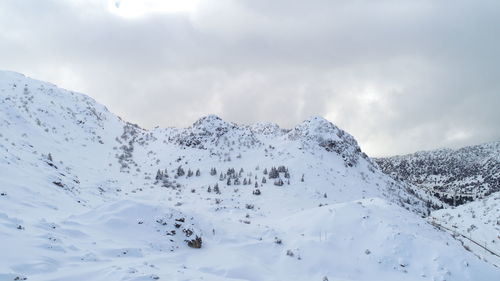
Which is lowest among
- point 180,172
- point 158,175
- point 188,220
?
point 188,220

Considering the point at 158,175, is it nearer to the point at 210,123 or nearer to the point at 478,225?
the point at 210,123

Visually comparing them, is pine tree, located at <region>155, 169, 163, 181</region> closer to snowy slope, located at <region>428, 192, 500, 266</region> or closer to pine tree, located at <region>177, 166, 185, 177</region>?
pine tree, located at <region>177, 166, 185, 177</region>

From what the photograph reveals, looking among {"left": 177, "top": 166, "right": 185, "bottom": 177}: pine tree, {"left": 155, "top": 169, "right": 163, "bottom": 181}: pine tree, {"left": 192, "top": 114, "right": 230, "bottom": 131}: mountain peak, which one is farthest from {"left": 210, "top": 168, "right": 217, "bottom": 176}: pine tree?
{"left": 192, "top": 114, "right": 230, "bottom": 131}: mountain peak

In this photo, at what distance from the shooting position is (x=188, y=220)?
750 inches

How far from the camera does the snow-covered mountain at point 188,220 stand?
1304 centimetres

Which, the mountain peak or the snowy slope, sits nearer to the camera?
the snowy slope

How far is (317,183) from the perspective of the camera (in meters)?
38.9

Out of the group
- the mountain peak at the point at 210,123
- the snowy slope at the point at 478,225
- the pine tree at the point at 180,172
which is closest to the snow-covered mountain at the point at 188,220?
the pine tree at the point at 180,172

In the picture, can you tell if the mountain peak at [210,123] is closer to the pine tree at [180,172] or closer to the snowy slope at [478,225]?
the pine tree at [180,172]

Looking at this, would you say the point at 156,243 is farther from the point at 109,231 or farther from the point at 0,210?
the point at 0,210

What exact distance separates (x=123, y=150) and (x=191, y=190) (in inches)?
662


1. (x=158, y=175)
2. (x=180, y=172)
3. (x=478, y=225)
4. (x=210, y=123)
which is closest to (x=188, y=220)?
(x=158, y=175)

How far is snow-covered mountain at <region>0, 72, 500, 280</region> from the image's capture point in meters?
13.0

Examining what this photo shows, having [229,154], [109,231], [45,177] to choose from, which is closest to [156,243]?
[109,231]
